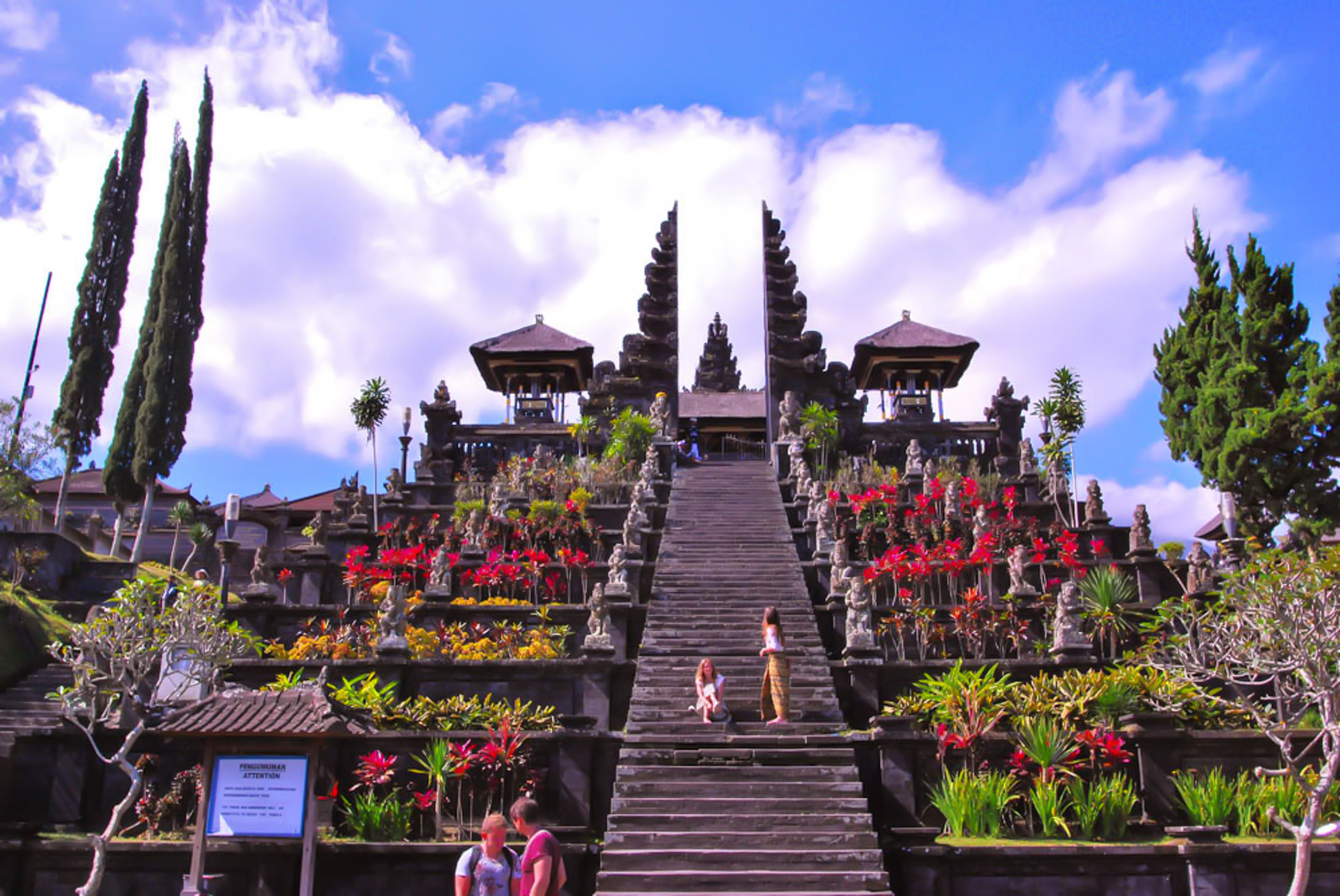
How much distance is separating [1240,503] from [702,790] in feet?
50.8

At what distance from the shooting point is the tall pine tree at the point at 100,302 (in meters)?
26.4

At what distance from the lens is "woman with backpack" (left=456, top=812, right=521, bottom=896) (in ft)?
21.9

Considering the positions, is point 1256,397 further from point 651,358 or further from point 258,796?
point 258,796

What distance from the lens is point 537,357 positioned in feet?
107

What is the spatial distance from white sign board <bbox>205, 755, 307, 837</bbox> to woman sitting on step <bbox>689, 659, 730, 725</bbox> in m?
4.63

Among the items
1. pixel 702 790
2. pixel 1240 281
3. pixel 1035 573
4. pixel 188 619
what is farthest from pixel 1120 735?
pixel 1240 281

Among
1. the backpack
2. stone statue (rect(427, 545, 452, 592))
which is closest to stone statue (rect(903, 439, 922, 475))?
stone statue (rect(427, 545, 452, 592))

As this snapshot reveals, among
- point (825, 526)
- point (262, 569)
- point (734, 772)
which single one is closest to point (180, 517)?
point (262, 569)

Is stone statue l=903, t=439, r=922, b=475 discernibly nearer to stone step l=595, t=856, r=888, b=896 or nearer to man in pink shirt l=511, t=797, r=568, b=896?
stone step l=595, t=856, r=888, b=896

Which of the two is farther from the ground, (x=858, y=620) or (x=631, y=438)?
(x=631, y=438)

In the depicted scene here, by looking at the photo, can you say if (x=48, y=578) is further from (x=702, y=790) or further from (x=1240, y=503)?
(x=1240, y=503)

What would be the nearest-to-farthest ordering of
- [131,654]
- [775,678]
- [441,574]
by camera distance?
[131,654] < [775,678] < [441,574]

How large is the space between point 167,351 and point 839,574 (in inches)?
778

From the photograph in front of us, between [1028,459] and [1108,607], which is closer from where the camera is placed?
[1108,607]
